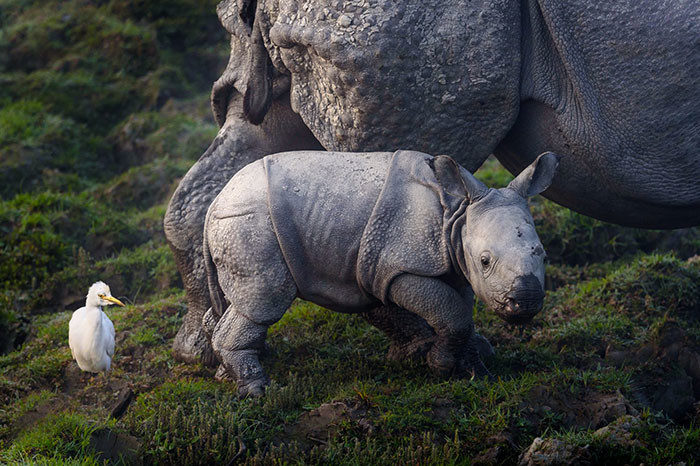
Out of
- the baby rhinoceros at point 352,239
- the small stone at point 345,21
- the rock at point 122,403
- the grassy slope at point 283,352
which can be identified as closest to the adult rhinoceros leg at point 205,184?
the grassy slope at point 283,352

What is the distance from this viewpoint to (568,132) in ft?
14.8

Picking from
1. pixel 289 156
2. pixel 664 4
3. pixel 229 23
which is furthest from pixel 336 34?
pixel 664 4

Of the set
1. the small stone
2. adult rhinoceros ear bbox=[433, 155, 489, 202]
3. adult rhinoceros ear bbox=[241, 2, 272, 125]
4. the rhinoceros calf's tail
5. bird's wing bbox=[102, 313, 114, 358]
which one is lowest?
bird's wing bbox=[102, 313, 114, 358]

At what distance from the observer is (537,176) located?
4266mm

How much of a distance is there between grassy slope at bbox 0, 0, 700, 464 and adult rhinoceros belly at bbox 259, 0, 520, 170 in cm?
126

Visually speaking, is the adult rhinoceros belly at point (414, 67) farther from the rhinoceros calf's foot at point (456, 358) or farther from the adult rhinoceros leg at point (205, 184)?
the rhinoceros calf's foot at point (456, 358)

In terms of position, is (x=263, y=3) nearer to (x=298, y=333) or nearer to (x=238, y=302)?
(x=238, y=302)

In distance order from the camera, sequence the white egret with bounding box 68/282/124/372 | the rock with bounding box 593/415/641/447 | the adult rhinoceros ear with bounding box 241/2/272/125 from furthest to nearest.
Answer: the white egret with bounding box 68/282/124/372, the adult rhinoceros ear with bounding box 241/2/272/125, the rock with bounding box 593/415/641/447

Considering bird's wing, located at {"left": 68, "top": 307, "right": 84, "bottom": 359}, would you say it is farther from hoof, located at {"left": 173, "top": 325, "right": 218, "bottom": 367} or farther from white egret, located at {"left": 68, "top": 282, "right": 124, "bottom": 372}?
hoof, located at {"left": 173, "top": 325, "right": 218, "bottom": 367}

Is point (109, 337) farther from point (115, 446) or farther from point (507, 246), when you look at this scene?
point (507, 246)

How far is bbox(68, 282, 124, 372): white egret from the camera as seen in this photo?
520 centimetres

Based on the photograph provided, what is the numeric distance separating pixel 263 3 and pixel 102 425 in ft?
7.76

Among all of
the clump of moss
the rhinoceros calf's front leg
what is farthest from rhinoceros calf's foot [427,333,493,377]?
the clump of moss

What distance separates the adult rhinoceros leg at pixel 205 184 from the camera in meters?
5.29
